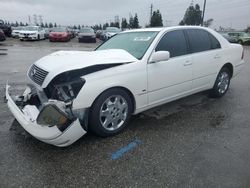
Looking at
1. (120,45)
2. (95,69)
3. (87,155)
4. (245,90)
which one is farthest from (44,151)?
(245,90)

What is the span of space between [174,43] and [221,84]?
1.78m

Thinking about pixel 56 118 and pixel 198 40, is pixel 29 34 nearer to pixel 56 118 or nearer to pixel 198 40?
pixel 198 40

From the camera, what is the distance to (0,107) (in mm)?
4484

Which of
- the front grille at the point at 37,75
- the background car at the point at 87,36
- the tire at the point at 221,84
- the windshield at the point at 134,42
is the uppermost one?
the windshield at the point at 134,42

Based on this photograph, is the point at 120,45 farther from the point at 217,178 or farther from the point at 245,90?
the point at 245,90

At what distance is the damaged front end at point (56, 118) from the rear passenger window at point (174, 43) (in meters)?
1.66

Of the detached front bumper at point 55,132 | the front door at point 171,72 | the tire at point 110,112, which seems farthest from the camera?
the front door at point 171,72

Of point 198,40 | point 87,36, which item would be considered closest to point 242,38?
point 87,36

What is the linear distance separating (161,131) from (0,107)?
10.3 feet

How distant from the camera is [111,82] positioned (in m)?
3.16

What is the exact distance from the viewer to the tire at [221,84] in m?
5.04

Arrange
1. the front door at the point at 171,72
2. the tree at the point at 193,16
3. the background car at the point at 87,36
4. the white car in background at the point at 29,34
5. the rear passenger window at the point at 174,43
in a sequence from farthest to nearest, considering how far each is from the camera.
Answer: the tree at the point at 193,16 → the background car at the point at 87,36 → the white car in background at the point at 29,34 → the rear passenger window at the point at 174,43 → the front door at the point at 171,72

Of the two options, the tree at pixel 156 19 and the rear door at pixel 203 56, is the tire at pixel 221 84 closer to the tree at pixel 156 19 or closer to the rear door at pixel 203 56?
the rear door at pixel 203 56

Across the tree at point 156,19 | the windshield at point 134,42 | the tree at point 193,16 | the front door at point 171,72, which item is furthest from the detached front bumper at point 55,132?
the tree at point 156,19
